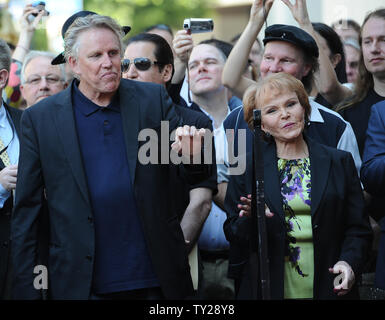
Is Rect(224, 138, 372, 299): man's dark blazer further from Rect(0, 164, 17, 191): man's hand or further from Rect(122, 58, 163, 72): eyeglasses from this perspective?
Rect(122, 58, 163, 72): eyeglasses

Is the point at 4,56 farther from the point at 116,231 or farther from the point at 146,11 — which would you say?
the point at 146,11

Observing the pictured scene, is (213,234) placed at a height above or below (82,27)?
below

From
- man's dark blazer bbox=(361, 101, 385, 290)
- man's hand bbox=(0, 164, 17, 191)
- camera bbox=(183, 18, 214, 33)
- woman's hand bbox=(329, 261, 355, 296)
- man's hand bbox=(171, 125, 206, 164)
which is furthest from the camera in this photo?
camera bbox=(183, 18, 214, 33)

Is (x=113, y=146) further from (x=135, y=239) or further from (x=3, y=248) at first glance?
(x=3, y=248)

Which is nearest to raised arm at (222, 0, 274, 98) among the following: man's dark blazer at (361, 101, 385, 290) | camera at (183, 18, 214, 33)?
camera at (183, 18, 214, 33)

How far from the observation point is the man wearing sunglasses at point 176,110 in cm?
505

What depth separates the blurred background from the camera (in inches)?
309

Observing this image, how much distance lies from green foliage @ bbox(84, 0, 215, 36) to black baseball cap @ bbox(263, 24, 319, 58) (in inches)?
748

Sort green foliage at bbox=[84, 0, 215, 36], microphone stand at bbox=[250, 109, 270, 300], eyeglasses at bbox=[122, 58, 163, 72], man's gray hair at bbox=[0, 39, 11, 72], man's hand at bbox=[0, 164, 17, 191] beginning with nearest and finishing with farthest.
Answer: microphone stand at bbox=[250, 109, 270, 300], man's hand at bbox=[0, 164, 17, 191], man's gray hair at bbox=[0, 39, 11, 72], eyeglasses at bbox=[122, 58, 163, 72], green foliage at bbox=[84, 0, 215, 36]

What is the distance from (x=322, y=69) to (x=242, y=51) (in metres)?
0.59

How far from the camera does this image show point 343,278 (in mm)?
4047

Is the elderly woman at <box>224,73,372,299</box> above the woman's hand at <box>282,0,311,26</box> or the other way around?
the other way around

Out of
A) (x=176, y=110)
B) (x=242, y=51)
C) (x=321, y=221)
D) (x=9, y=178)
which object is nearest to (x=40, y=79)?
(x=176, y=110)
